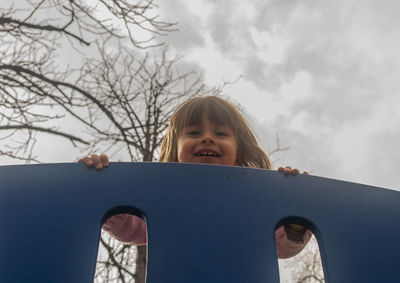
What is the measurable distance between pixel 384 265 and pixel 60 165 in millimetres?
731

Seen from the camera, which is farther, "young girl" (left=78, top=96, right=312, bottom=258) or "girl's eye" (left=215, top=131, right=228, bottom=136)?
"girl's eye" (left=215, top=131, right=228, bottom=136)

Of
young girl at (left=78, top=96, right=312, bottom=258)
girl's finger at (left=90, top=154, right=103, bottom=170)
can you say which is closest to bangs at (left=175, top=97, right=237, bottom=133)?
young girl at (left=78, top=96, right=312, bottom=258)

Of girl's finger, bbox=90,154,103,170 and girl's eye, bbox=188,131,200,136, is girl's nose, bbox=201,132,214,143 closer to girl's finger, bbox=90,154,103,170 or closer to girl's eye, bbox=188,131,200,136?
girl's eye, bbox=188,131,200,136

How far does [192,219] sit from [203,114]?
999 mm

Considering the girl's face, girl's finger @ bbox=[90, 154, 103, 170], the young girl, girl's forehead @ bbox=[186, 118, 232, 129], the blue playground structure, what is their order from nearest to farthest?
the blue playground structure < girl's finger @ bbox=[90, 154, 103, 170] < the young girl < the girl's face < girl's forehead @ bbox=[186, 118, 232, 129]

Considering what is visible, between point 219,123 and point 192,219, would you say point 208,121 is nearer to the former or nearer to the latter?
point 219,123

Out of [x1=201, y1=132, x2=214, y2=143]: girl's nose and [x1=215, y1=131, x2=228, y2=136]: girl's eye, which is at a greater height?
[x1=215, y1=131, x2=228, y2=136]: girl's eye

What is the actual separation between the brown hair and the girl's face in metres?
0.04

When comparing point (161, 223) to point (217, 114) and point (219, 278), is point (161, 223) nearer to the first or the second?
point (219, 278)

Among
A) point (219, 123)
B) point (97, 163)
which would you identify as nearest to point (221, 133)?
point (219, 123)

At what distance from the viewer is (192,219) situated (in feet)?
2.60

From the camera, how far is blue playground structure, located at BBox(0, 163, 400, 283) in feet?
2.45

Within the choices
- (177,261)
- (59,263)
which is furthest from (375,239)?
(59,263)

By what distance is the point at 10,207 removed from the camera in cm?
80
